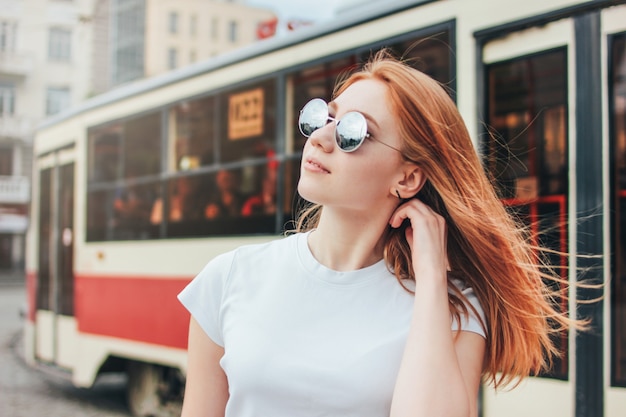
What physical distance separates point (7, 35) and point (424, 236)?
128 feet

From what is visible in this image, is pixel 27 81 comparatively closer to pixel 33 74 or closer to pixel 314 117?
pixel 33 74

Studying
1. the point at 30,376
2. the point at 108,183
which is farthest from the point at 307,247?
the point at 30,376

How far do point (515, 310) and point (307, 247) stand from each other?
467mm

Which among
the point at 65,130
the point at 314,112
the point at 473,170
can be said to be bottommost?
the point at 473,170

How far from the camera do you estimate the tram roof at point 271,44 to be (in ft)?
14.9

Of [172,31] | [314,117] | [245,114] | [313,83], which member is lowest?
[314,117]

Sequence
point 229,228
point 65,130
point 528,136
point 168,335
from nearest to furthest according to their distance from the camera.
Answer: point 528,136, point 229,228, point 168,335, point 65,130

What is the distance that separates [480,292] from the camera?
1.75 metres

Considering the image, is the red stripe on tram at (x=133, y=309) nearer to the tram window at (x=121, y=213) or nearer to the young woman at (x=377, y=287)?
the tram window at (x=121, y=213)

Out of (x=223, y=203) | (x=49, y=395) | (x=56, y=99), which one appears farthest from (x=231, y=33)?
(x=223, y=203)

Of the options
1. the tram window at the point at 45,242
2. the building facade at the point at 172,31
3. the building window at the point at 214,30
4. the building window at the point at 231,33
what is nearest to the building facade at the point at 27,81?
the building facade at the point at 172,31

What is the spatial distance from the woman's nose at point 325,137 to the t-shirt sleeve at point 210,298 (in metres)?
0.31

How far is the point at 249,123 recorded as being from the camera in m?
5.48

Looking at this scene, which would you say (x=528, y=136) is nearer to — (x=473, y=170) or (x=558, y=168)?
(x=558, y=168)
